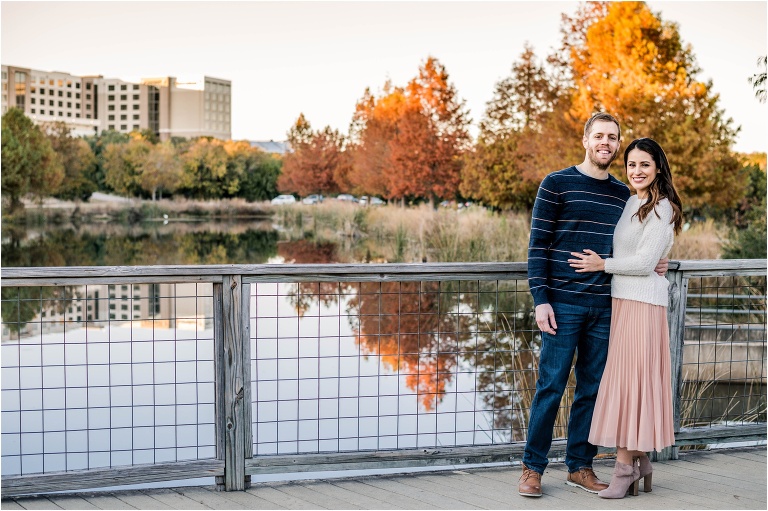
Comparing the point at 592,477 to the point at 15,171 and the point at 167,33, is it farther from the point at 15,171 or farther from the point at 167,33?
the point at 167,33

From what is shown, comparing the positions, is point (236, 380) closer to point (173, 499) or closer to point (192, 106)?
point (173, 499)

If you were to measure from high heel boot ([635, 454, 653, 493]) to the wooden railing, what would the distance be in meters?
0.68

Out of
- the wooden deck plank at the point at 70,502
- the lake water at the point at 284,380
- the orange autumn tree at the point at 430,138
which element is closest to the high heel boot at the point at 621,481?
the lake water at the point at 284,380

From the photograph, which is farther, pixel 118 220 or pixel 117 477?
pixel 118 220

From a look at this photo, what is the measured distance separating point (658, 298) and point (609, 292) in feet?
0.76

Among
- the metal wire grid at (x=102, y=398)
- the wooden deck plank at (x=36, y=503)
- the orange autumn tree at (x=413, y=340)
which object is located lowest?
the metal wire grid at (x=102, y=398)

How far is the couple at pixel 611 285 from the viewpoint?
436 centimetres

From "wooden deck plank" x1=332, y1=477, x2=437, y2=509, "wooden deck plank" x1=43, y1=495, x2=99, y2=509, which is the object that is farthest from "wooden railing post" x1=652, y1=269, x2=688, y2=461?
"wooden deck plank" x1=43, y1=495, x2=99, y2=509

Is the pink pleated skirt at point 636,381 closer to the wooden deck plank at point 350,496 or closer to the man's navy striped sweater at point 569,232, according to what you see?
the man's navy striped sweater at point 569,232

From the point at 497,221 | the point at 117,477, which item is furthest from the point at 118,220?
the point at 117,477

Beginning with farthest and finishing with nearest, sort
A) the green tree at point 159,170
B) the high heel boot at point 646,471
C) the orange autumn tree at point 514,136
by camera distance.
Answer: the green tree at point 159,170
the orange autumn tree at point 514,136
the high heel boot at point 646,471

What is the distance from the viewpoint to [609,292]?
4484mm

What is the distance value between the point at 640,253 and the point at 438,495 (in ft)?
5.05

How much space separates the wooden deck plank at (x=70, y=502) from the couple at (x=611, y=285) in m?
2.12
